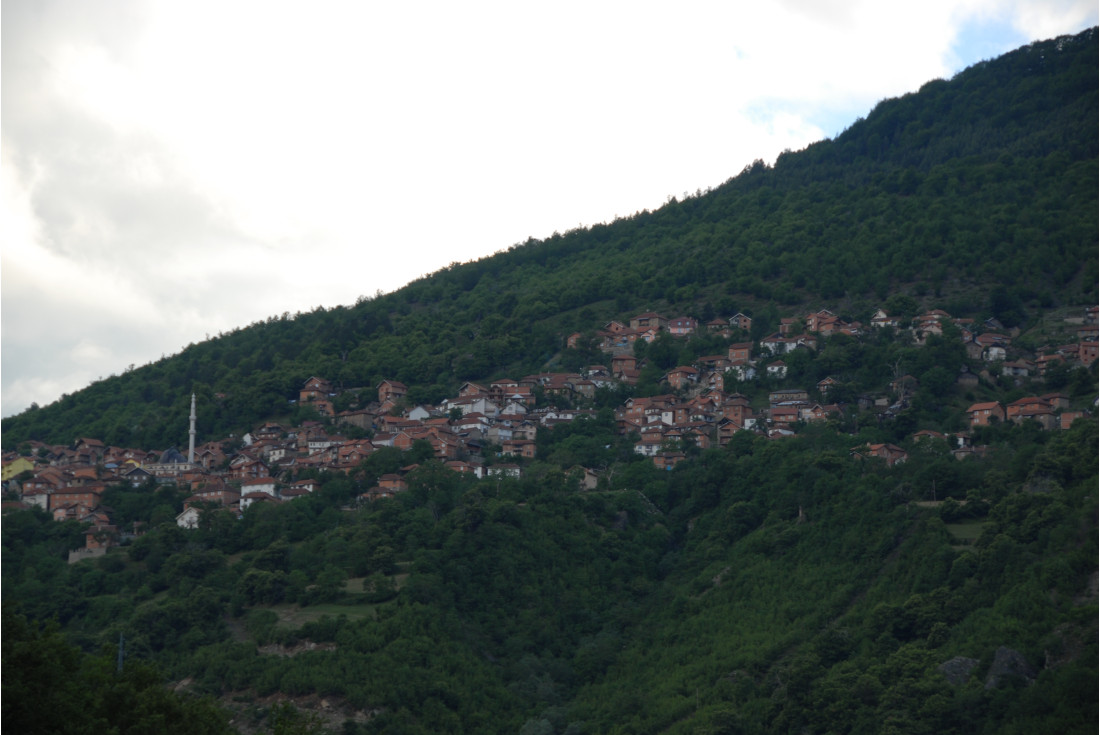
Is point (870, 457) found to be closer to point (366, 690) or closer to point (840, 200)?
point (366, 690)

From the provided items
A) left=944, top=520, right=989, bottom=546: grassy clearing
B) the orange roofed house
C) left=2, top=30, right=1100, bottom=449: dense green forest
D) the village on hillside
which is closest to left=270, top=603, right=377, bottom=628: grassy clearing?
the village on hillside

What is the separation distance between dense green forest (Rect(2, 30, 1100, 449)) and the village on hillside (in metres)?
2.93

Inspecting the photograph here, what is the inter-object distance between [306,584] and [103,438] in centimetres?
3238

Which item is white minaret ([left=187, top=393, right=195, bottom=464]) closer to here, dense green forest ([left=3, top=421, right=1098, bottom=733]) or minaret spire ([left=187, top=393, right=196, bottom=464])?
minaret spire ([left=187, top=393, right=196, bottom=464])

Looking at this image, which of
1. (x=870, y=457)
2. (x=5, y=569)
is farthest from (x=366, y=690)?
(x=870, y=457)

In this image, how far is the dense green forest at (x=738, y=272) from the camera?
73.0 meters

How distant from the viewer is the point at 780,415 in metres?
59.5

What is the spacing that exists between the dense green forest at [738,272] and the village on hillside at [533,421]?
2.93 m

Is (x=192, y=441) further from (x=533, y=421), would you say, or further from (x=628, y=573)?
(x=628, y=573)

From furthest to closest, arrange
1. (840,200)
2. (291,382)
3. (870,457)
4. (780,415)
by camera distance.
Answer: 1. (840,200)
2. (291,382)
3. (780,415)
4. (870,457)

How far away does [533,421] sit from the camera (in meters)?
63.8

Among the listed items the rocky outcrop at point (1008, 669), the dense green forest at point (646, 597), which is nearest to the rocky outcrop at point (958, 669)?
the dense green forest at point (646, 597)

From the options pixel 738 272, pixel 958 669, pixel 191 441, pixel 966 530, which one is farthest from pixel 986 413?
pixel 191 441

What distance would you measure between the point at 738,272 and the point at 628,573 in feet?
117
